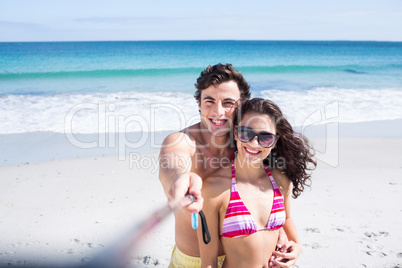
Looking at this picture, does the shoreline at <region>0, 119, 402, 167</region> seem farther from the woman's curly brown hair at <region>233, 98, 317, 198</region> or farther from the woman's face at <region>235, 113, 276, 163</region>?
the woman's face at <region>235, 113, 276, 163</region>

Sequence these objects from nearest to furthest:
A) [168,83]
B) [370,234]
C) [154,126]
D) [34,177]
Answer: [370,234], [34,177], [154,126], [168,83]

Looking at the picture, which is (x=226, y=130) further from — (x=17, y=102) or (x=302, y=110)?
(x=17, y=102)

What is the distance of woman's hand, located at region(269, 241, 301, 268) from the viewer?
2.30 metres

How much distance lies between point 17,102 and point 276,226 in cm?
1235

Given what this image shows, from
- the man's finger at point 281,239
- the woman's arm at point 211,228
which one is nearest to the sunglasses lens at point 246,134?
the woman's arm at point 211,228

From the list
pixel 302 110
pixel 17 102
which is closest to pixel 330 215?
pixel 302 110

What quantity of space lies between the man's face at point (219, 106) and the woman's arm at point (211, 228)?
596 mm

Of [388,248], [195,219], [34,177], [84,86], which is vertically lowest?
[388,248]

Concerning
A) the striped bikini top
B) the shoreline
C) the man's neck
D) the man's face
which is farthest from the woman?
the shoreline

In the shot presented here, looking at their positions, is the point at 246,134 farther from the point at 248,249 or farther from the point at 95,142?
the point at 95,142

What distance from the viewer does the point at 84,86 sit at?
57.2 ft

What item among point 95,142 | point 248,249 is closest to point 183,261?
point 248,249

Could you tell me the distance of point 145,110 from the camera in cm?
1099

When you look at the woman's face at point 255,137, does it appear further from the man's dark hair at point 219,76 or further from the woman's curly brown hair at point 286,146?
the man's dark hair at point 219,76
